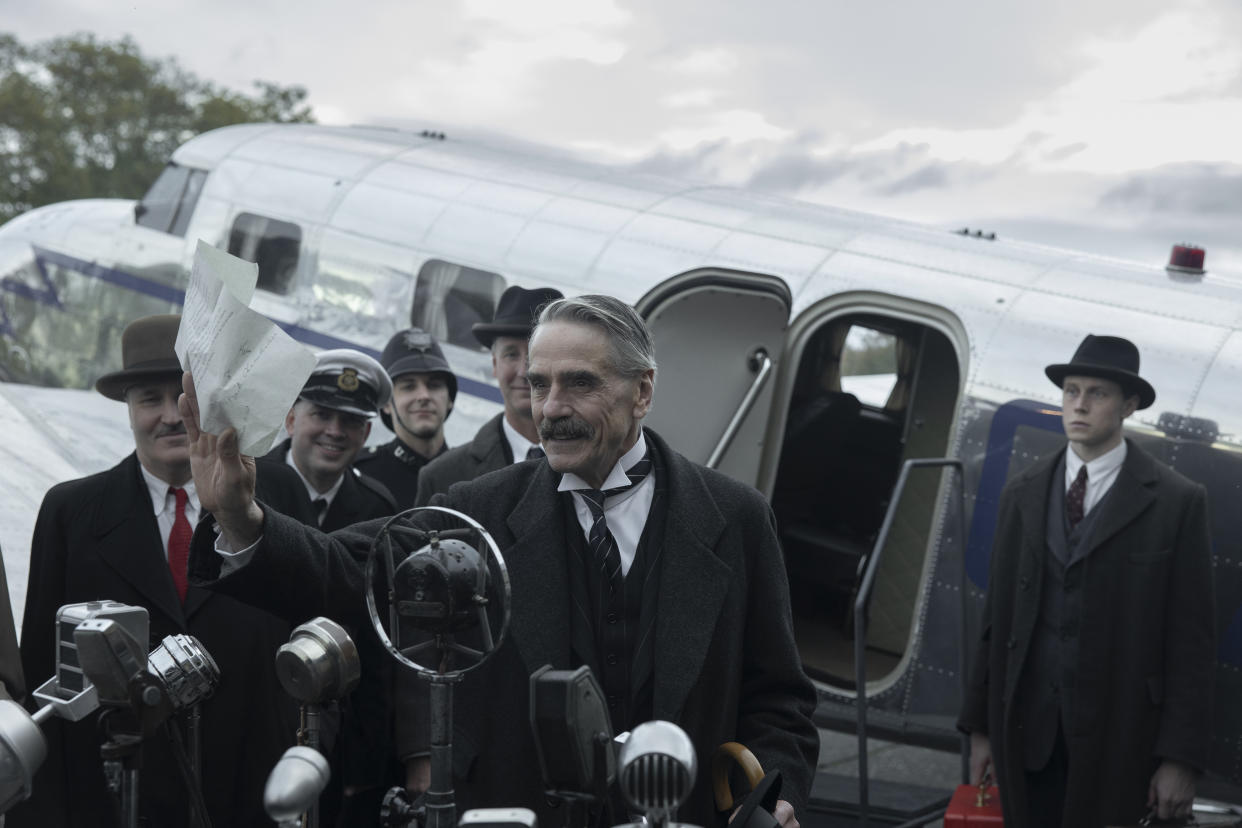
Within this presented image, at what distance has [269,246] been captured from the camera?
9.47 meters

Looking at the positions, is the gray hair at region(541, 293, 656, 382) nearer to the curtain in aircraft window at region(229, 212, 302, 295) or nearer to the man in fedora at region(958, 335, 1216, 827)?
the man in fedora at region(958, 335, 1216, 827)

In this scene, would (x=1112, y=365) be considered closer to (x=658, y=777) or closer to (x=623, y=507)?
(x=623, y=507)

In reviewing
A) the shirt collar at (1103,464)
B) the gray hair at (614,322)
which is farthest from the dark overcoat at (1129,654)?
the gray hair at (614,322)

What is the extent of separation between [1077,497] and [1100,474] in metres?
0.15

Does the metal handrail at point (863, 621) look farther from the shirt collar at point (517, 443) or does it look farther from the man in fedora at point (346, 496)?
the man in fedora at point (346, 496)

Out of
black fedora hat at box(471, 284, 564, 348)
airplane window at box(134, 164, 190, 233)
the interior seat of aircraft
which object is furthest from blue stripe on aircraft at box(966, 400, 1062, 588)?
airplane window at box(134, 164, 190, 233)

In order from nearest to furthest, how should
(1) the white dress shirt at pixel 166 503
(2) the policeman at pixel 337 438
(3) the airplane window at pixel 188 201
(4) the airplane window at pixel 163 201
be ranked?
1. (1) the white dress shirt at pixel 166 503
2. (2) the policeman at pixel 337 438
3. (3) the airplane window at pixel 188 201
4. (4) the airplane window at pixel 163 201

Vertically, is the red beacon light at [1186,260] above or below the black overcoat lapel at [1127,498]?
above

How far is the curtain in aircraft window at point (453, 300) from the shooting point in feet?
27.3

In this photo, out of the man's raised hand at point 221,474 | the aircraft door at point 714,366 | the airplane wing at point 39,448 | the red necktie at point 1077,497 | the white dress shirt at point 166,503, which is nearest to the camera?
the man's raised hand at point 221,474

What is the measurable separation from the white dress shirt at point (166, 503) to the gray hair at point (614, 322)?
5.25 feet

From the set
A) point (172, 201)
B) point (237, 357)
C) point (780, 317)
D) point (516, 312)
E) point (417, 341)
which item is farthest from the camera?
point (172, 201)

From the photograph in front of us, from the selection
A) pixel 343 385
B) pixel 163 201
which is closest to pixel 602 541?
pixel 343 385

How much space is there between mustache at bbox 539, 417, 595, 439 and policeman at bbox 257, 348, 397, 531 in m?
2.47
